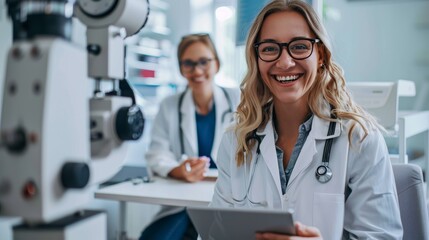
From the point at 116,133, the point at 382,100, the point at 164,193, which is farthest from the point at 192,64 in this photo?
the point at 116,133

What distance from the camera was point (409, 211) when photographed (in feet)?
4.21

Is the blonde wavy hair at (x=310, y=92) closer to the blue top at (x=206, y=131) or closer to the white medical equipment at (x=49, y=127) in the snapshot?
the white medical equipment at (x=49, y=127)

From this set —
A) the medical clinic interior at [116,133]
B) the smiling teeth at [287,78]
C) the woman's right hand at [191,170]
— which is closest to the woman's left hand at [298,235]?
the medical clinic interior at [116,133]

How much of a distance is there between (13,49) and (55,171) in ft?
0.61

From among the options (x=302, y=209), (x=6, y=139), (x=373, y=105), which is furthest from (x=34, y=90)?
(x=373, y=105)

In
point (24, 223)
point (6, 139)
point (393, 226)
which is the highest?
point (6, 139)

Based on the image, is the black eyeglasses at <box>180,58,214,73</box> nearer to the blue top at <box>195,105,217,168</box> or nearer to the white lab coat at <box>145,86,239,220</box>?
the white lab coat at <box>145,86,239,220</box>

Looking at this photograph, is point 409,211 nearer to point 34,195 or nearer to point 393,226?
point 393,226

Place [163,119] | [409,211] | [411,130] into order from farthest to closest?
1. [163,119]
2. [411,130]
3. [409,211]

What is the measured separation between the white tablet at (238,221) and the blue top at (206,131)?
1.29 meters

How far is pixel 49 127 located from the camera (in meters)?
0.60

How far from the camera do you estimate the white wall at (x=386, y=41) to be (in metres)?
3.35

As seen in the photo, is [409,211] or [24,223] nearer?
[24,223]

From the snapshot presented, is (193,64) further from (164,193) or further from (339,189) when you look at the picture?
(339,189)
